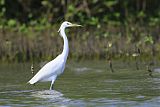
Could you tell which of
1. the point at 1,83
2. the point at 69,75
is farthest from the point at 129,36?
the point at 1,83

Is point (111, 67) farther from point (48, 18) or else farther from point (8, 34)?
point (48, 18)

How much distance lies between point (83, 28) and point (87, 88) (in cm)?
838

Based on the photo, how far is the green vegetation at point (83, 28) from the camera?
60.0 ft

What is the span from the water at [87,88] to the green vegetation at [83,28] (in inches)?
41.0

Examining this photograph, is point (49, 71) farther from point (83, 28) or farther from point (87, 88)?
point (83, 28)

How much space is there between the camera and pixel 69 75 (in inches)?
613

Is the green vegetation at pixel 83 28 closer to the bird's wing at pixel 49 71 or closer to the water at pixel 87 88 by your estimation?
the water at pixel 87 88

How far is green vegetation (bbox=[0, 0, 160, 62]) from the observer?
18.3m

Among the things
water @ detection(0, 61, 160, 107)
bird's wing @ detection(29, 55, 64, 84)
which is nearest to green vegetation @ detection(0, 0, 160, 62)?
water @ detection(0, 61, 160, 107)

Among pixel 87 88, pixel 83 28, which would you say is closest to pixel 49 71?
pixel 87 88

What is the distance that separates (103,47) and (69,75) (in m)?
3.09

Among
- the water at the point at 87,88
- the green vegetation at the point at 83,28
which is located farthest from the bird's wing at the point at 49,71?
the green vegetation at the point at 83,28

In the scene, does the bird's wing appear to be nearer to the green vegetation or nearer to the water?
the water

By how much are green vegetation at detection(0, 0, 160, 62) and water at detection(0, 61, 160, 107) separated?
1043 millimetres
